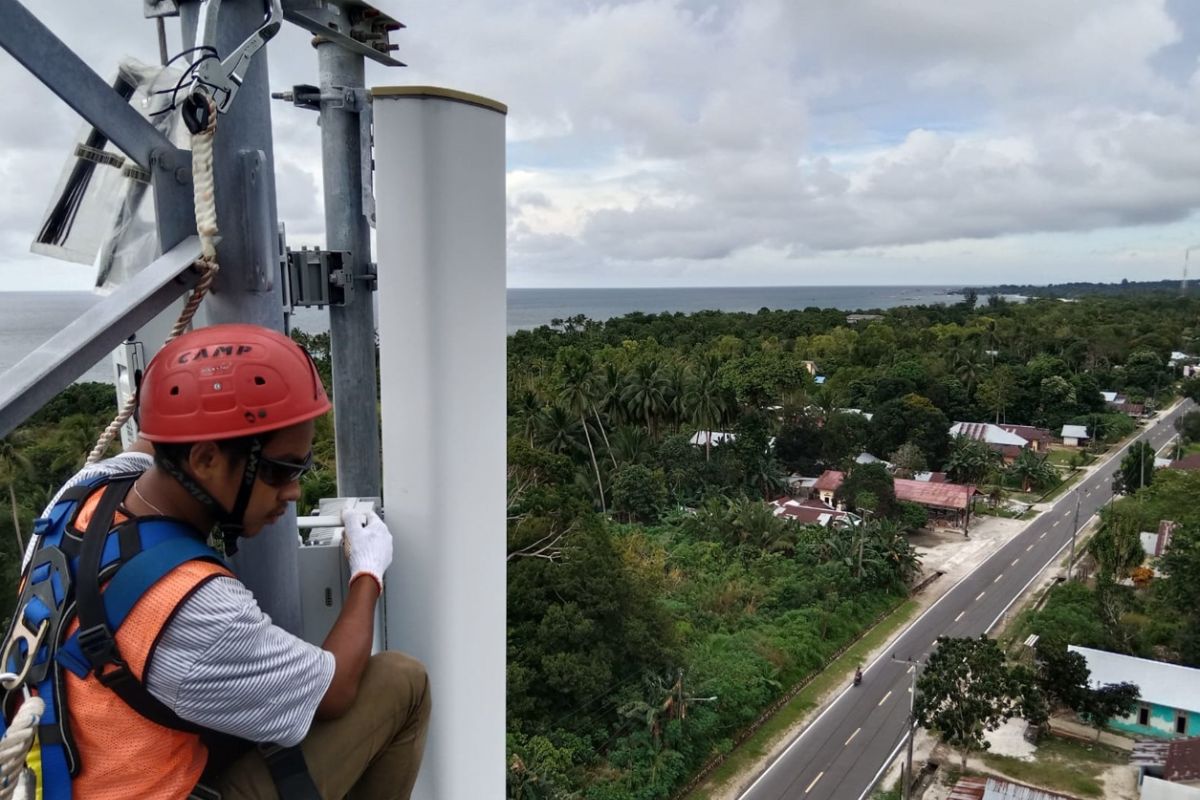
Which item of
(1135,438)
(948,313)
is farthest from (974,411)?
(948,313)

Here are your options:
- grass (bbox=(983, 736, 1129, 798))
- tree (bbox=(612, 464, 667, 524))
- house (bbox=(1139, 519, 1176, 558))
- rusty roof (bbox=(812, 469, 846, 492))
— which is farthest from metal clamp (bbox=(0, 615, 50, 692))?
rusty roof (bbox=(812, 469, 846, 492))

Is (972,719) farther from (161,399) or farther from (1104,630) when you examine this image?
(161,399)

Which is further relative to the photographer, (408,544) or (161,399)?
(408,544)

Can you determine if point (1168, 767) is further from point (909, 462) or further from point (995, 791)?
point (909, 462)

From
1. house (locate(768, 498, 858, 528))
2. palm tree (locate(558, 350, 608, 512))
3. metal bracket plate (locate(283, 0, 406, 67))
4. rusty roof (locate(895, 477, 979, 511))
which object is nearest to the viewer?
metal bracket plate (locate(283, 0, 406, 67))

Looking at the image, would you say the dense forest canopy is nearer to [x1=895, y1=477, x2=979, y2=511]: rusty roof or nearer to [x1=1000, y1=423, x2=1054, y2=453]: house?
[x1=1000, y1=423, x2=1054, y2=453]: house

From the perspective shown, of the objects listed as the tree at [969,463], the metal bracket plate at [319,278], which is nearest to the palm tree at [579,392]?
the tree at [969,463]
